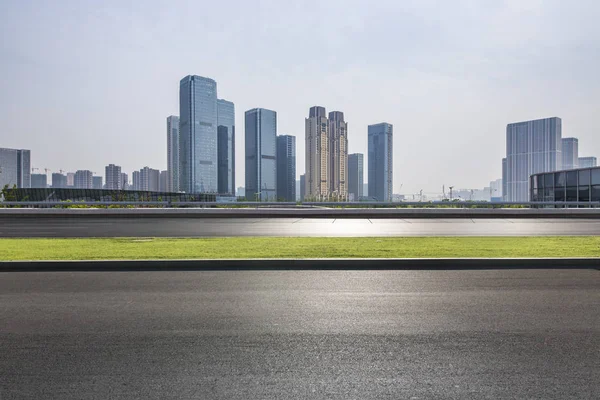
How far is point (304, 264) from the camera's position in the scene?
9.18 metres

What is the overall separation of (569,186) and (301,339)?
55142 millimetres

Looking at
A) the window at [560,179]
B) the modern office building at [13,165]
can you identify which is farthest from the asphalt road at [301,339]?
the modern office building at [13,165]

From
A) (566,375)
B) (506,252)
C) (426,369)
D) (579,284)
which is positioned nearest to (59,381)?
(426,369)

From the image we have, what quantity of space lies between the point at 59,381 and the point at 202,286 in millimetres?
3727

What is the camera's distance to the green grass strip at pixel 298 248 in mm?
10023

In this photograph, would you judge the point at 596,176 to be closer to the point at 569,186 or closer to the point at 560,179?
the point at 569,186

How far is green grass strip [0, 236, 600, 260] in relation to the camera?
10023 millimetres

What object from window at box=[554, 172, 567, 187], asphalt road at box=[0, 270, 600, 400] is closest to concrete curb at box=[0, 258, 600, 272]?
asphalt road at box=[0, 270, 600, 400]

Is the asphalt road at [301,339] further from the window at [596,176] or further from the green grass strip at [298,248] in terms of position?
the window at [596,176]

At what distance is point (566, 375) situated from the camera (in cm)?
381

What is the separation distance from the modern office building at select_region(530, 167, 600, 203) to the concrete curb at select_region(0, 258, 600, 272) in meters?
42.1

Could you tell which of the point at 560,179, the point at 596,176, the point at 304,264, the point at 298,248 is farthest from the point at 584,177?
the point at 304,264

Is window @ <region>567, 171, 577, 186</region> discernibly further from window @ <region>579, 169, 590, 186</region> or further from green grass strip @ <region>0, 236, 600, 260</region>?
green grass strip @ <region>0, 236, 600, 260</region>

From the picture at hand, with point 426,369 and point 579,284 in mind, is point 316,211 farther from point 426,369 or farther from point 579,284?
point 426,369
